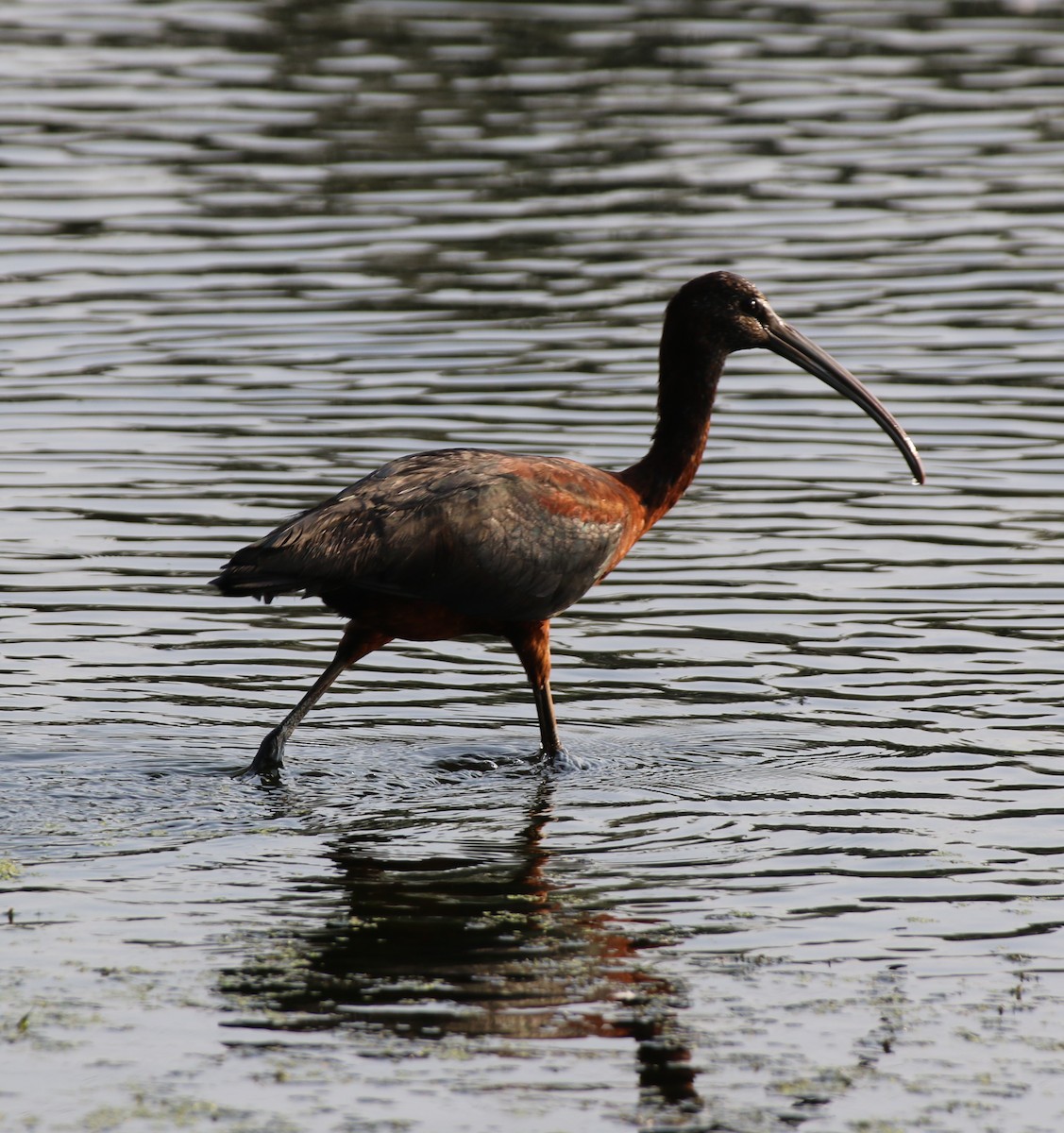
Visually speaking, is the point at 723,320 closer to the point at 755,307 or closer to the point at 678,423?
the point at 755,307

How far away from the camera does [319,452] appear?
13.4 meters

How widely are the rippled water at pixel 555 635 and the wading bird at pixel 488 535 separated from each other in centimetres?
57

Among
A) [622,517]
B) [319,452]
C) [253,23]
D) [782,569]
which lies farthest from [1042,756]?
[253,23]

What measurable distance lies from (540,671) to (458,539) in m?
0.74

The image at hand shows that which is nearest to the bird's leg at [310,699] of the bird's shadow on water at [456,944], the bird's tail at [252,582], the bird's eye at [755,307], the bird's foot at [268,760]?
the bird's foot at [268,760]

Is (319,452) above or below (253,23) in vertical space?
below

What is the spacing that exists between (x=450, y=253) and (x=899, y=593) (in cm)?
757

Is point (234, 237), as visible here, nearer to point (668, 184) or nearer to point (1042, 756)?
point (668, 184)

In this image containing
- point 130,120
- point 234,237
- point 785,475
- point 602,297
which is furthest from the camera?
point 130,120

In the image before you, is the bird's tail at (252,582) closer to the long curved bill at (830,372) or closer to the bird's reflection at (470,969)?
the bird's reflection at (470,969)

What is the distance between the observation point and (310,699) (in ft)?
29.3

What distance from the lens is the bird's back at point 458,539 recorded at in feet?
28.1

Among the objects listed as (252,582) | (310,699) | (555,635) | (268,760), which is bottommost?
(555,635)

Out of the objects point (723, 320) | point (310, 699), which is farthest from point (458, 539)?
point (723, 320)
